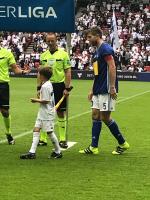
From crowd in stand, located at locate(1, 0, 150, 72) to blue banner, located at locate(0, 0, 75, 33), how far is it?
2765 cm

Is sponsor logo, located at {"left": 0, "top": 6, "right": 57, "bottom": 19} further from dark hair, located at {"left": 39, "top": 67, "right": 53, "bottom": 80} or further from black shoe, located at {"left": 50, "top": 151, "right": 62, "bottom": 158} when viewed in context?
black shoe, located at {"left": 50, "top": 151, "right": 62, "bottom": 158}

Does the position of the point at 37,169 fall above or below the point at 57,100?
below

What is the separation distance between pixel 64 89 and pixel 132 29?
36.8 meters

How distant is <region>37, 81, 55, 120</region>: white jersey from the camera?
31.1 feet

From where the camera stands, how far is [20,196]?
7.17 metres

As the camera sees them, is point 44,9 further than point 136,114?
No

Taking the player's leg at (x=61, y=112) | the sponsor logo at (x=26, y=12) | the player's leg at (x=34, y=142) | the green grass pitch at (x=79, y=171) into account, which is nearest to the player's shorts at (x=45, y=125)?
the player's leg at (x=34, y=142)

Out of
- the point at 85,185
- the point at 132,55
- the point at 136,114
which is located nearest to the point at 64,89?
the point at 85,185

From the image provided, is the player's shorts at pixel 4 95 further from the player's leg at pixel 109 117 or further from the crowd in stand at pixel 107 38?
the crowd in stand at pixel 107 38

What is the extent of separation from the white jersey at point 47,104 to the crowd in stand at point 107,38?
28604 millimetres

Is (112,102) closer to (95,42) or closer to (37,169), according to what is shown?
(95,42)

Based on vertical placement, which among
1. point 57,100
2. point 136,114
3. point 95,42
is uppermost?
point 95,42

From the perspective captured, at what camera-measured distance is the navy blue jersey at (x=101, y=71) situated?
9945 millimetres

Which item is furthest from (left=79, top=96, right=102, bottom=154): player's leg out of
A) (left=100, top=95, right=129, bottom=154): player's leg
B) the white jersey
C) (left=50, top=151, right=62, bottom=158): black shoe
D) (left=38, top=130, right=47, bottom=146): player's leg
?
(left=38, top=130, right=47, bottom=146): player's leg
